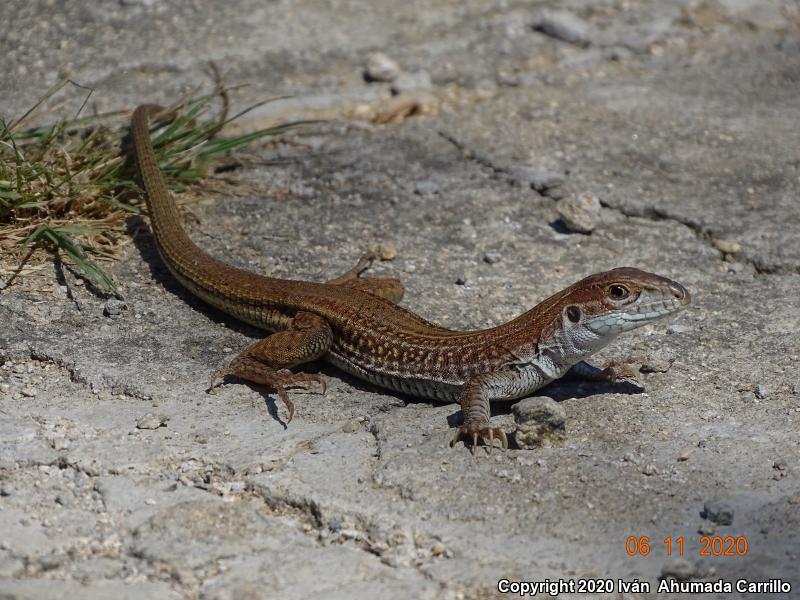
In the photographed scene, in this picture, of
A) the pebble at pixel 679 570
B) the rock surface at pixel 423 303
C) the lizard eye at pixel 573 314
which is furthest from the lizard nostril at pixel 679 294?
the pebble at pixel 679 570

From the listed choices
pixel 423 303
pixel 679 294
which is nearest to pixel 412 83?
pixel 423 303

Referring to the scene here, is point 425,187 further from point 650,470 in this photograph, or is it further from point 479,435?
point 650,470

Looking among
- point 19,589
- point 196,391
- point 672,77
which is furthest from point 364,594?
point 672,77

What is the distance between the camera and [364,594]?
11.5ft

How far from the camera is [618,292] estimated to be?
14.5ft

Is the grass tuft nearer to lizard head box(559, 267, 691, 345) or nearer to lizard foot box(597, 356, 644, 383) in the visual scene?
lizard head box(559, 267, 691, 345)

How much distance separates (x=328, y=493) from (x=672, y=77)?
541 cm

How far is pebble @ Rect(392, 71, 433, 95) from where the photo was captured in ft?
25.3

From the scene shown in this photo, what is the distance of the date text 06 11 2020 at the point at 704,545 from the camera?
3.69 metres

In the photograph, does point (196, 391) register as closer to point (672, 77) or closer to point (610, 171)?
point (610, 171)

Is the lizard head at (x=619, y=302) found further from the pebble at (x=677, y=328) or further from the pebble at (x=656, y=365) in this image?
the pebble at (x=677, y=328)

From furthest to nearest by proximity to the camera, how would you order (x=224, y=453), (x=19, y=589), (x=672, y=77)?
(x=672, y=77) < (x=224, y=453) < (x=19, y=589)

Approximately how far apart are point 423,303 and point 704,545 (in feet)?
7.36

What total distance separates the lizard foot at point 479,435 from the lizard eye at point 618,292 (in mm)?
755
